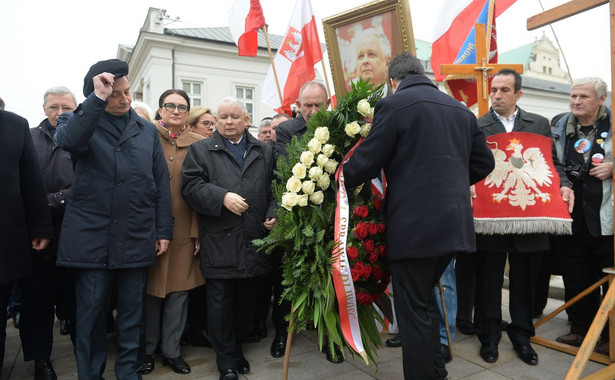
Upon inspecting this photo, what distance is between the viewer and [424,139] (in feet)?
8.19

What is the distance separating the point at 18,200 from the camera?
2.92 m

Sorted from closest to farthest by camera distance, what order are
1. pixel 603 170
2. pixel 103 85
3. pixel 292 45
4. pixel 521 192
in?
pixel 103 85, pixel 521 192, pixel 603 170, pixel 292 45

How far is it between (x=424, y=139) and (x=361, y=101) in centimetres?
61

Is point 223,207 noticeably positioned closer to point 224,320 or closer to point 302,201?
point 302,201

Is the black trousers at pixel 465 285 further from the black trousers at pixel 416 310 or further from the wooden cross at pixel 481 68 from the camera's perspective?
Answer: the black trousers at pixel 416 310

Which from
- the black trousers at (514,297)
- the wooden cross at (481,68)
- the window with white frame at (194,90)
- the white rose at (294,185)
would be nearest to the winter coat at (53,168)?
the white rose at (294,185)

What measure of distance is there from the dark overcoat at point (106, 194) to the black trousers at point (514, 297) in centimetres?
272

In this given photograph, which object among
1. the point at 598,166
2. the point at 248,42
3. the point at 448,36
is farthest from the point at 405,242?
the point at 248,42

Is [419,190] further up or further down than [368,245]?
further up

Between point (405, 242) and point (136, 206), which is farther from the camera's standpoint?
point (136, 206)

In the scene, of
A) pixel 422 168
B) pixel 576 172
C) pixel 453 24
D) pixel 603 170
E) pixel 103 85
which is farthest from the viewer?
pixel 453 24

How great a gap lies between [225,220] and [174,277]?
66cm

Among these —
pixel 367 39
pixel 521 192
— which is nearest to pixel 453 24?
pixel 367 39

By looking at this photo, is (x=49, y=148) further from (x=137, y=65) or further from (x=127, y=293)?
(x=137, y=65)
